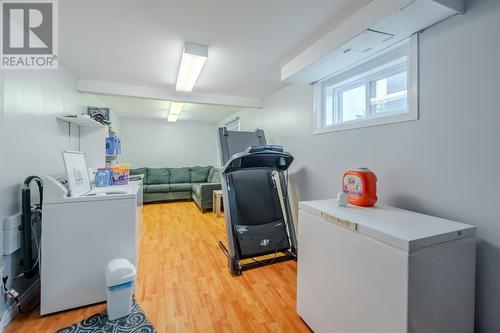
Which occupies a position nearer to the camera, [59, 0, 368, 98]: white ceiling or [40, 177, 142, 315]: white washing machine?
[59, 0, 368, 98]: white ceiling

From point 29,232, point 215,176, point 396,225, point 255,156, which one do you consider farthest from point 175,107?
point 396,225

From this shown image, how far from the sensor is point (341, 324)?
1281 millimetres

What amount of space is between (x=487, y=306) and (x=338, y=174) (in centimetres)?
131

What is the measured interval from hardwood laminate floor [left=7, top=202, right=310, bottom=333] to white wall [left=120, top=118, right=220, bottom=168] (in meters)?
3.89

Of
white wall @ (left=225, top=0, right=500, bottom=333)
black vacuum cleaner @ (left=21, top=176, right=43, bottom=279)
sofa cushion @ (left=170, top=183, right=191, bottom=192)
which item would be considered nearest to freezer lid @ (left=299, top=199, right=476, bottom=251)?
white wall @ (left=225, top=0, right=500, bottom=333)

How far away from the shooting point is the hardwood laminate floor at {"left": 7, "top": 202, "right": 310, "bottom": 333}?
1.62m

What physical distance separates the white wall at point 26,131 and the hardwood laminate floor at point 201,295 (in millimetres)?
901

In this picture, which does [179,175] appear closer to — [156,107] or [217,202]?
[156,107]

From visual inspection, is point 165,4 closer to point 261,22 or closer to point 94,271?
point 261,22

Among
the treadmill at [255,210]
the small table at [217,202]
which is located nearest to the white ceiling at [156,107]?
the small table at [217,202]

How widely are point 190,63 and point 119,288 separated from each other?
2.03 m

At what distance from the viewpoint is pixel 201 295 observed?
6.40ft

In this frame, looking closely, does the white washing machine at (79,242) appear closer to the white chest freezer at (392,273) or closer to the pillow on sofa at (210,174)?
the white chest freezer at (392,273)

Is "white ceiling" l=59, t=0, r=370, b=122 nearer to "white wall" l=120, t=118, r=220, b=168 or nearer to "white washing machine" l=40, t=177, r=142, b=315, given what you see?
"white washing machine" l=40, t=177, r=142, b=315
